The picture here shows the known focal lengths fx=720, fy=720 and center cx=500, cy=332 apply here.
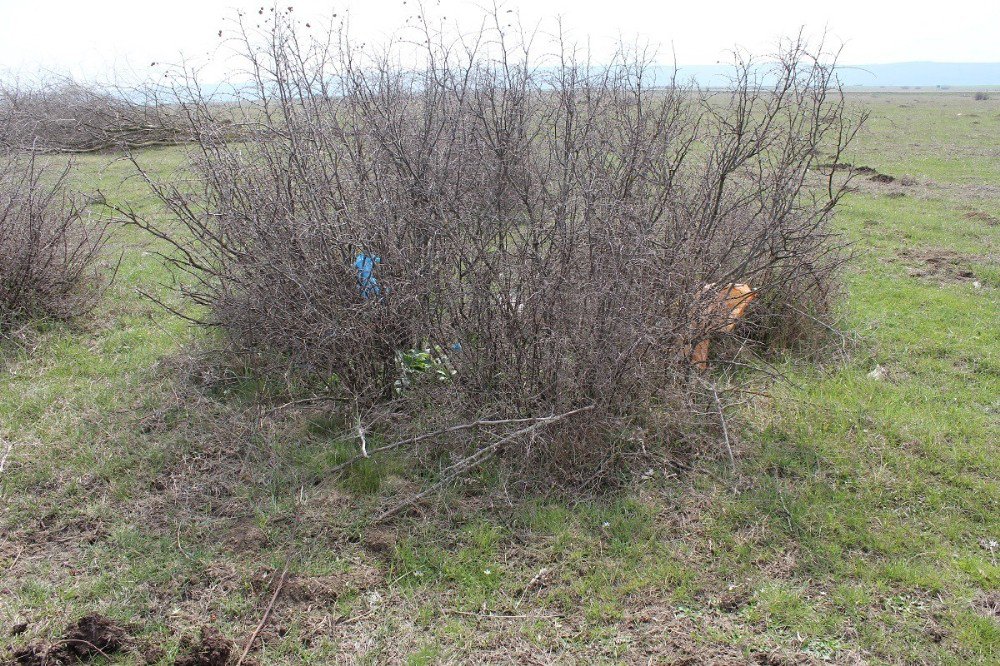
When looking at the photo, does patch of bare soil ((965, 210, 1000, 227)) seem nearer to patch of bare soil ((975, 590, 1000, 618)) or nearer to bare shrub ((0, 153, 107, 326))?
patch of bare soil ((975, 590, 1000, 618))

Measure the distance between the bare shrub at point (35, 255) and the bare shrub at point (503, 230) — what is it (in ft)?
6.13

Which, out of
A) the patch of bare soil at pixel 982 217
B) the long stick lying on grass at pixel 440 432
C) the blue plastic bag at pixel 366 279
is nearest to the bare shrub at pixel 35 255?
the blue plastic bag at pixel 366 279

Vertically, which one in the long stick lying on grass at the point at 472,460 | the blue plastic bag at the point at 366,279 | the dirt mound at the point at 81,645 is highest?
the blue plastic bag at the point at 366,279

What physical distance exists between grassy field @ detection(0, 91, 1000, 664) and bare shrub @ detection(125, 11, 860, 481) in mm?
456

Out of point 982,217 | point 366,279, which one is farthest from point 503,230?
point 982,217

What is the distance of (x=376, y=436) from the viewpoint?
413cm

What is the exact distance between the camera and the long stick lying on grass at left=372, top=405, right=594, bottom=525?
3502 mm

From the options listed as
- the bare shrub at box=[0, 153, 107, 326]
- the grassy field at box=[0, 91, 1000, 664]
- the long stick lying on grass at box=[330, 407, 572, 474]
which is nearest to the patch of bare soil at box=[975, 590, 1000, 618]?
the grassy field at box=[0, 91, 1000, 664]

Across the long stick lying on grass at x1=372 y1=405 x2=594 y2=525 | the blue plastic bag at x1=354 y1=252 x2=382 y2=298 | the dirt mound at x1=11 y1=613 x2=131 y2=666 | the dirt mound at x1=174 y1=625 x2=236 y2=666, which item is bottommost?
the dirt mound at x1=174 y1=625 x2=236 y2=666

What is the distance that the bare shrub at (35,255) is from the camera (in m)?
5.82

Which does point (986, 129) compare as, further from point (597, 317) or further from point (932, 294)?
point (597, 317)

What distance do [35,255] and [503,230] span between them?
4.24 metres

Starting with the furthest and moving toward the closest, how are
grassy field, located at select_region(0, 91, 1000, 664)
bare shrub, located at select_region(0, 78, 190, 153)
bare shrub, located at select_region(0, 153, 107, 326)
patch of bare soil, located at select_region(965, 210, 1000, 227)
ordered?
patch of bare soil, located at select_region(965, 210, 1000, 227), bare shrub, located at select_region(0, 153, 107, 326), bare shrub, located at select_region(0, 78, 190, 153), grassy field, located at select_region(0, 91, 1000, 664)

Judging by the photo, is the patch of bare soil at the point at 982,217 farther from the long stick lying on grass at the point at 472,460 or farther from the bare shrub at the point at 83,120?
the bare shrub at the point at 83,120
